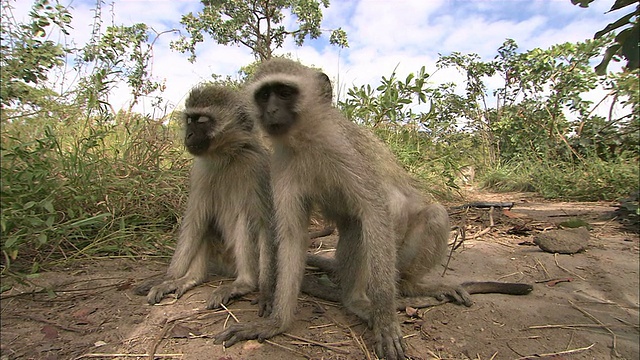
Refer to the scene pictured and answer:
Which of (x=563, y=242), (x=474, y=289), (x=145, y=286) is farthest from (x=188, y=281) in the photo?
(x=563, y=242)

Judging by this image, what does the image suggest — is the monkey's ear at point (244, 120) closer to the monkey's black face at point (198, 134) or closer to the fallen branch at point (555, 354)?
the monkey's black face at point (198, 134)

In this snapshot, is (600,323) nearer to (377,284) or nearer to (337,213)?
(377,284)

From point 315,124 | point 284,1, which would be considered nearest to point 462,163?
point 315,124

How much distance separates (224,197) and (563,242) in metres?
3.31

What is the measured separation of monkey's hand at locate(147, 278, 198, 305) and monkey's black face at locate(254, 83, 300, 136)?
1324 mm

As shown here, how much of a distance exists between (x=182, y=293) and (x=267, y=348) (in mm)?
947

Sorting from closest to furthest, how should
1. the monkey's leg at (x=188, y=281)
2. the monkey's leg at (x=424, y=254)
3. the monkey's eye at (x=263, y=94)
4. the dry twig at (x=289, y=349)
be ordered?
the dry twig at (x=289, y=349) → the monkey's eye at (x=263, y=94) → the monkey's leg at (x=188, y=281) → the monkey's leg at (x=424, y=254)

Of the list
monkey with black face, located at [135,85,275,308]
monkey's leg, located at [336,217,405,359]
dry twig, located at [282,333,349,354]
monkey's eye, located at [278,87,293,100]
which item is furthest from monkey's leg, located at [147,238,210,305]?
monkey's eye, located at [278,87,293,100]

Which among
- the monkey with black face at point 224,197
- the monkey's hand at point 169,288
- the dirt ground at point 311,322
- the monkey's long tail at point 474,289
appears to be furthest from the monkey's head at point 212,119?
the monkey's long tail at point 474,289

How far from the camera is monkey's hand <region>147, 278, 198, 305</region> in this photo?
2.65 meters

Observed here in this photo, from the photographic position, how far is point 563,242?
389 cm

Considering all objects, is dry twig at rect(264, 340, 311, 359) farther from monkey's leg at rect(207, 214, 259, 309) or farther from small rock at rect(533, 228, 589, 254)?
small rock at rect(533, 228, 589, 254)

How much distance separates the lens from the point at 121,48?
4.25 metres

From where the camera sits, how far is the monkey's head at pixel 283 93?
2.48m
